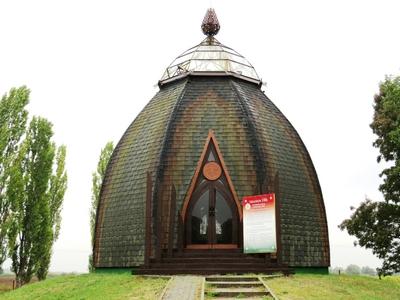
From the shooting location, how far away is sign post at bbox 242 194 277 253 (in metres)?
15.9

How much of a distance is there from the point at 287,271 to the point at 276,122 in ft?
27.3

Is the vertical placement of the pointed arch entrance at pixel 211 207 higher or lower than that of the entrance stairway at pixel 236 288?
higher

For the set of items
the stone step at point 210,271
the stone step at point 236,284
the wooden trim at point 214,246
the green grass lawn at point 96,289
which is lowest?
the green grass lawn at point 96,289

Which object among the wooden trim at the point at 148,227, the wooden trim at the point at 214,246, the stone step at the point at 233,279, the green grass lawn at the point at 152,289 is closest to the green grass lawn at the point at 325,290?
the green grass lawn at the point at 152,289

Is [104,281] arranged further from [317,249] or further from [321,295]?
[317,249]

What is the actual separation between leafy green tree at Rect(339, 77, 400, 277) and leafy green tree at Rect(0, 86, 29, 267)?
17.1 m

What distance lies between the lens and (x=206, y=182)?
730 inches

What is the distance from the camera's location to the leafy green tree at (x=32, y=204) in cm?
2500

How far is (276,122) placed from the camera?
73.6 feet

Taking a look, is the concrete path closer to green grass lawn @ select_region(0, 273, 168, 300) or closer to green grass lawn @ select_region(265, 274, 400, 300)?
green grass lawn @ select_region(0, 273, 168, 300)

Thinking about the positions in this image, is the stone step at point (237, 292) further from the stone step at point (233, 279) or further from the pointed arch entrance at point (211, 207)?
the pointed arch entrance at point (211, 207)

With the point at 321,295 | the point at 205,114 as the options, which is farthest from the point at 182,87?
the point at 321,295

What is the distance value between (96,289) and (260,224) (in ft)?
19.1

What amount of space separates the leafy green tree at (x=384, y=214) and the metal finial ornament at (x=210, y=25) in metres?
9.86
